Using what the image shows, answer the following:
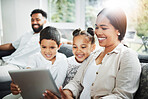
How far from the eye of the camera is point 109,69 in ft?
3.62

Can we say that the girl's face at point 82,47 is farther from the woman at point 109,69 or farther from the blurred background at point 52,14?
the blurred background at point 52,14

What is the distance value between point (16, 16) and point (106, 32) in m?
2.57

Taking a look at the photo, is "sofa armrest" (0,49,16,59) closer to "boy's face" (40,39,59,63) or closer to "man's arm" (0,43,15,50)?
"man's arm" (0,43,15,50)

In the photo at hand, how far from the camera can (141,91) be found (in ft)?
3.49

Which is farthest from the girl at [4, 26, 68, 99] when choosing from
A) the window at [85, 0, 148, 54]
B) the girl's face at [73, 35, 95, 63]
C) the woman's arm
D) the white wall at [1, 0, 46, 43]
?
the white wall at [1, 0, 46, 43]

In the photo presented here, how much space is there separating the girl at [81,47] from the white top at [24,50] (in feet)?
3.16

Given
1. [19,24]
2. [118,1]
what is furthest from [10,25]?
[118,1]

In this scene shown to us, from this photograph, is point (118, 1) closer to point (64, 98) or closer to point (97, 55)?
point (97, 55)

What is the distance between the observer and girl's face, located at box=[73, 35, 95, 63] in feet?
4.54

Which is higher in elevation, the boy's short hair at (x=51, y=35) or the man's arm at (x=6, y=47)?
the boy's short hair at (x=51, y=35)

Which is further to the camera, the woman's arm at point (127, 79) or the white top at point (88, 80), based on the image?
the white top at point (88, 80)

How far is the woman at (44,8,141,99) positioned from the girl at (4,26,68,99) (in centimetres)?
21

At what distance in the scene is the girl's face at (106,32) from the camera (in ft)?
3.83

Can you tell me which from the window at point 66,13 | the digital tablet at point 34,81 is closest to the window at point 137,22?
the window at point 66,13
